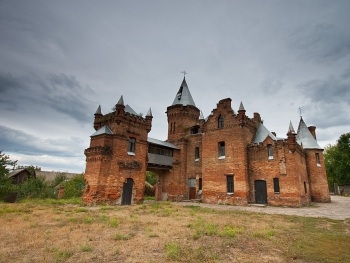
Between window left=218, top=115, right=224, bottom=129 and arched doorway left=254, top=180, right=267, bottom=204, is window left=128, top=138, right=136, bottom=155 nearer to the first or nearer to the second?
window left=218, top=115, right=224, bottom=129

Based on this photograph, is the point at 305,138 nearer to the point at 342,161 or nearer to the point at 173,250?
the point at 173,250

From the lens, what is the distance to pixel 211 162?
25578 mm

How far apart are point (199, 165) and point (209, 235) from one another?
62.0 ft

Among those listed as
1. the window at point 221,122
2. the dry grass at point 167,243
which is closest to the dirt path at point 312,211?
the dry grass at point 167,243

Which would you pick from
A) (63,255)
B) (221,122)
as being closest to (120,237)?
(63,255)

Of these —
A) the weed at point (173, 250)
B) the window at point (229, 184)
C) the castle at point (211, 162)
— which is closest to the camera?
the weed at point (173, 250)

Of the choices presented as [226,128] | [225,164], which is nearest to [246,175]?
[225,164]

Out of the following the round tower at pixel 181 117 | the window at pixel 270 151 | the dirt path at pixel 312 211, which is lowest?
the dirt path at pixel 312 211

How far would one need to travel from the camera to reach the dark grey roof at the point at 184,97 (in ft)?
110

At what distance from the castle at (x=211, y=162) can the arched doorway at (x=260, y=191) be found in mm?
96

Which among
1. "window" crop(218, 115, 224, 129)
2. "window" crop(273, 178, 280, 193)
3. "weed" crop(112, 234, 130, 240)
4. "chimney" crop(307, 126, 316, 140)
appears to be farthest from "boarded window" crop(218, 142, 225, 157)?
"weed" crop(112, 234, 130, 240)

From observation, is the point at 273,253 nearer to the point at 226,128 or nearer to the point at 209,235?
the point at 209,235

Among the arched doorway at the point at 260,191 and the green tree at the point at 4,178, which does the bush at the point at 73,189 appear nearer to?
the green tree at the point at 4,178

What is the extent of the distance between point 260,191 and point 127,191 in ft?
43.9
